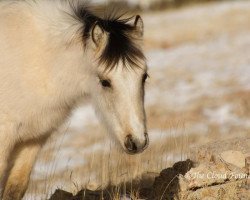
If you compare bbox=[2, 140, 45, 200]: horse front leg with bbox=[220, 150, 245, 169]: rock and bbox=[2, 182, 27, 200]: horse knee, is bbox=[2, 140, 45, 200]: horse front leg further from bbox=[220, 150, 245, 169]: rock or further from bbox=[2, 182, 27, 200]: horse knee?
bbox=[220, 150, 245, 169]: rock

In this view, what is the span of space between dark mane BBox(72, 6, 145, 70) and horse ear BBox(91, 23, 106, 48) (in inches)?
2.2

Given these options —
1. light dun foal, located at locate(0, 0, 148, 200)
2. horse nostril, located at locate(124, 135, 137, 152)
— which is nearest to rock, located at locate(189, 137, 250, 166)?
light dun foal, located at locate(0, 0, 148, 200)

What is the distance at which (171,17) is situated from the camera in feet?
111

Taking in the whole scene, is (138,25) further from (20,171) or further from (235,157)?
(20,171)

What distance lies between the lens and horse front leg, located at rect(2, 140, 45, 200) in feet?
21.2

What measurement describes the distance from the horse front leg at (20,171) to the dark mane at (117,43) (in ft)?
4.57

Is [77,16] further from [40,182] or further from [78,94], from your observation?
[40,182]

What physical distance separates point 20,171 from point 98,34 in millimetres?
1869

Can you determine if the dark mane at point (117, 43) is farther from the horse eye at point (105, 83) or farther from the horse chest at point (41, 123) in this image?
the horse chest at point (41, 123)

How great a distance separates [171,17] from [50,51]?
1112 inches

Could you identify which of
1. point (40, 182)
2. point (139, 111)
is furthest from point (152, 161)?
point (139, 111)

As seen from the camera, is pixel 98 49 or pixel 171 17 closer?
pixel 98 49

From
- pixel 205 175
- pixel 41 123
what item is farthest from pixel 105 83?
pixel 205 175

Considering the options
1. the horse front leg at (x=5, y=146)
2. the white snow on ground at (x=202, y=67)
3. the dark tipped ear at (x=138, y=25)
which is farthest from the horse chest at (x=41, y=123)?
the white snow on ground at (x=202, y=67)
